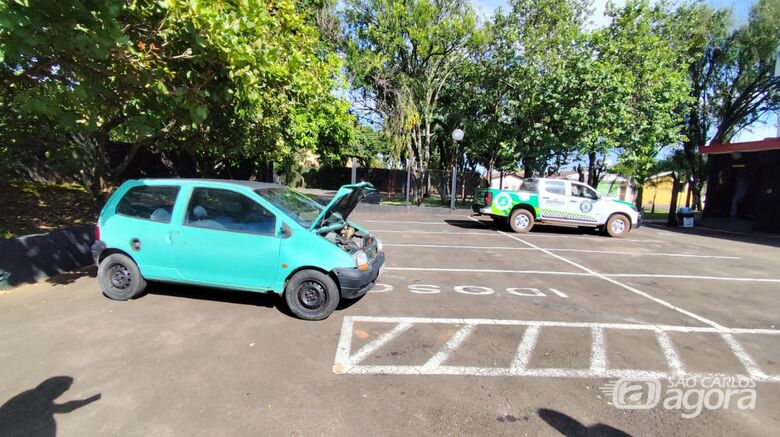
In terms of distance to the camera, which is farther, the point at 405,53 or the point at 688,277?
the point at 405,53

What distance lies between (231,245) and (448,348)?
2763 millimetres

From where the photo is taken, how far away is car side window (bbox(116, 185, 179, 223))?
5016mm

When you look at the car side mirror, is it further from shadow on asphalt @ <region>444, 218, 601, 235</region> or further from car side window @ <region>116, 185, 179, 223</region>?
shadow on asphalt @ <region>444, 218, 601, 235</region>

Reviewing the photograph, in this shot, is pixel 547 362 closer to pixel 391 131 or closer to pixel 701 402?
pixel 701 402

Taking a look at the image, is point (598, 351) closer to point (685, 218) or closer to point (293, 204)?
point (293, 204)

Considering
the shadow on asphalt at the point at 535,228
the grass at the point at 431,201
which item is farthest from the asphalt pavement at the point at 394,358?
the grass at the point at 431,201

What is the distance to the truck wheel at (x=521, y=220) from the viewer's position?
Result: 13.2m

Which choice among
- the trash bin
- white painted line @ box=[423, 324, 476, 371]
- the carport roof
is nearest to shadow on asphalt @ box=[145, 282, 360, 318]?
white painted line @ box=[423, 324, 476, 371]

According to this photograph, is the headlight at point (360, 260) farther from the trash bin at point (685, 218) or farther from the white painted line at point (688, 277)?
the trash bin at point (685, 218)

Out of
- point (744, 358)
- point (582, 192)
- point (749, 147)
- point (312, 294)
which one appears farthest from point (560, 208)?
point (749, 147)

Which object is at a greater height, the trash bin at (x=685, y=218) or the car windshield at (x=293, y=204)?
the car windshield at (x=293, y=204)

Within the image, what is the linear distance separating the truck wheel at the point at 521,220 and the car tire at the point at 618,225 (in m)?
2.57

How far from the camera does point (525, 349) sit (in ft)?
13.7

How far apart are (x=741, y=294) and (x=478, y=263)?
4.38 m
